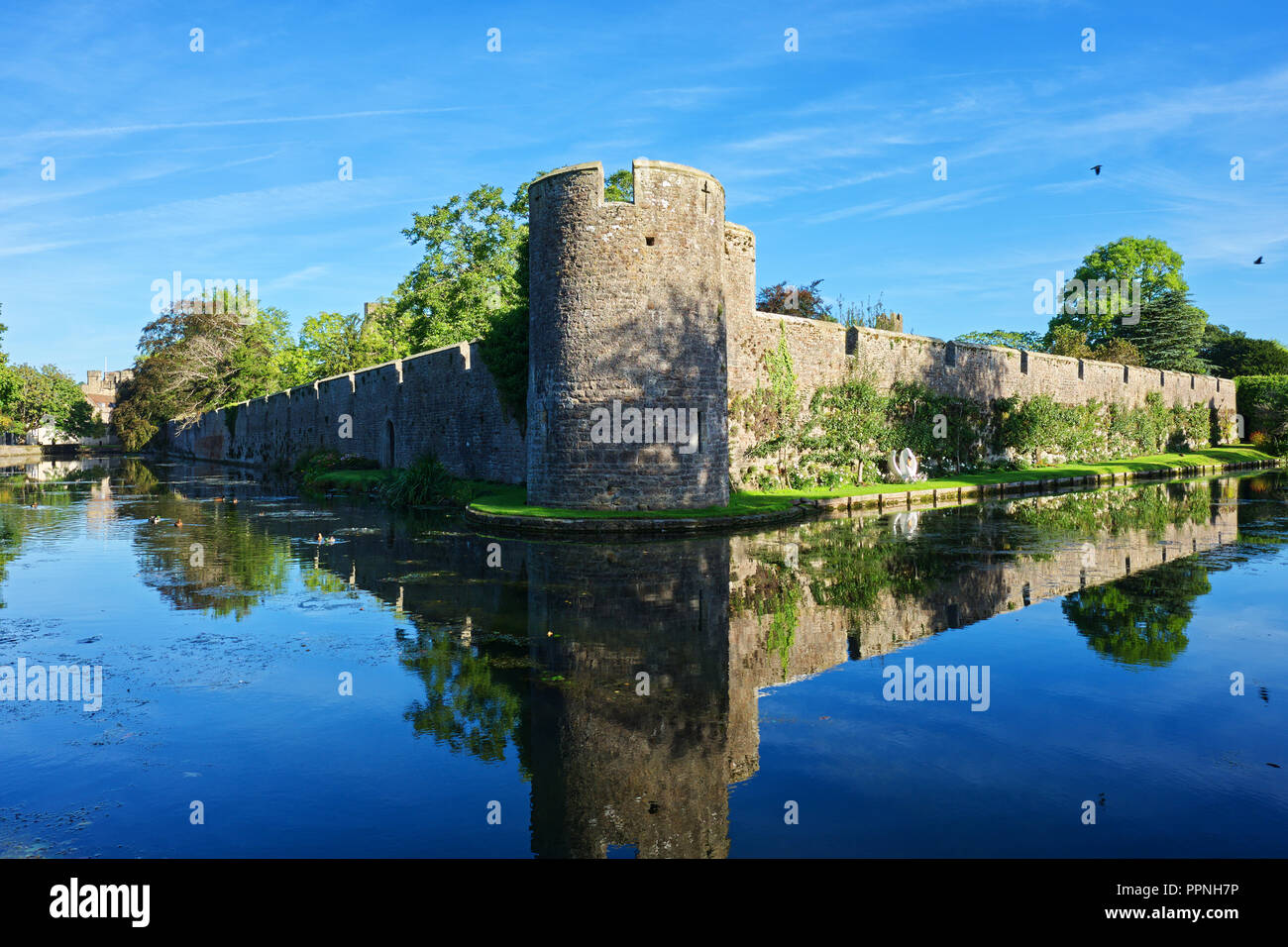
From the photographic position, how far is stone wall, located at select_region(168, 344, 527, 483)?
81.0ft

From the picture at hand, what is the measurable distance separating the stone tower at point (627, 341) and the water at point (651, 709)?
4588mm

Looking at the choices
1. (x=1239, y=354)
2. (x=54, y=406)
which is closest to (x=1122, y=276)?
(x=1239, y=354)

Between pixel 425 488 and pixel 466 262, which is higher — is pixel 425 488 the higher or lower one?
the lower one

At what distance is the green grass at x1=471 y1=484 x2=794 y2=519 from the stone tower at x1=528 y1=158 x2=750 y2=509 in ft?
1.70

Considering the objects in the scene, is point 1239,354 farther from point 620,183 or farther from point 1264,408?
point 620,183

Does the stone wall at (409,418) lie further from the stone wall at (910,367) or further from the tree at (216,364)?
the tree at (216,364)

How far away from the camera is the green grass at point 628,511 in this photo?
15.6 meters

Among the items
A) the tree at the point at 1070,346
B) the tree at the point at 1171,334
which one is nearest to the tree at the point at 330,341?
the tree at the point at 1070,346

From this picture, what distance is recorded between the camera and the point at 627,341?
16531mm

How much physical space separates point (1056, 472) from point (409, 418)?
24578 mm

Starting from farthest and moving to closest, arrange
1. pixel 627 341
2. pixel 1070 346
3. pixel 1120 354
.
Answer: pixel 1070 346
pixel 1120 354
pixel 627 341
